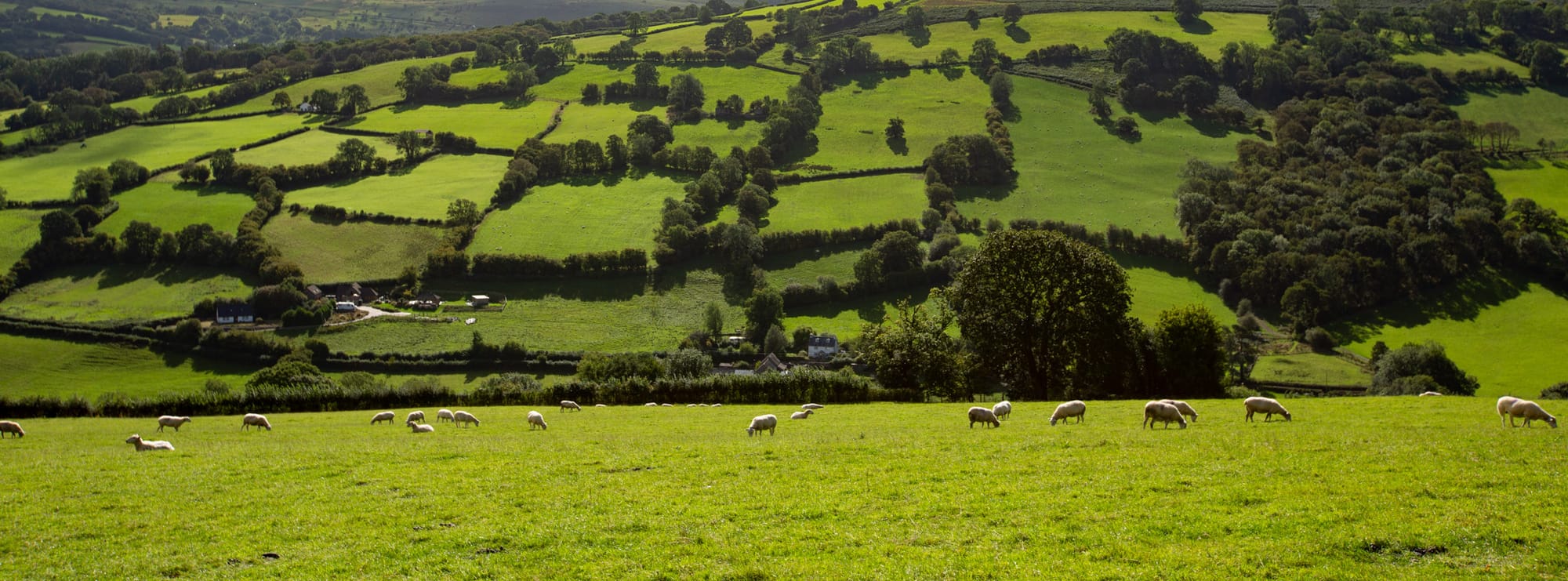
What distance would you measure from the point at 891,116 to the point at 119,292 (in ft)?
356

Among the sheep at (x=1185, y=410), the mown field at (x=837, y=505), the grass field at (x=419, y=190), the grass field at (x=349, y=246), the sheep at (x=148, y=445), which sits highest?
the mown field at (x=837, y=505)

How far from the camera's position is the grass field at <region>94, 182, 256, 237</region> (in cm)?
11469

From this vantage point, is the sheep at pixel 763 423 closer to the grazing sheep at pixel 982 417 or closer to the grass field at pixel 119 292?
the grazing sheep at pixel 982 417

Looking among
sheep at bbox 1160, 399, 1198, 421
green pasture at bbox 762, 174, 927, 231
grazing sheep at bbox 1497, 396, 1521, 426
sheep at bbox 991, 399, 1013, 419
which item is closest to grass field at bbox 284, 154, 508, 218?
green pasture at bbox 762, 174, 927, 231

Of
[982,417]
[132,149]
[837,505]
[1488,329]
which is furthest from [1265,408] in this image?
[132,149]

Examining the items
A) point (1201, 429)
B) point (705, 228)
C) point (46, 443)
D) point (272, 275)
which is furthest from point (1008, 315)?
point (272, 275)

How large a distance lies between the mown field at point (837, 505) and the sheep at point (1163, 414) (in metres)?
0.54

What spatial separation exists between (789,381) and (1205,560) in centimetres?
3643

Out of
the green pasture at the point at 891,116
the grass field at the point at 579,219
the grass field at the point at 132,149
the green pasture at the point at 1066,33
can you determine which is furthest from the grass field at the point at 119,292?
Answer: the green pasture at the point at 1066,33

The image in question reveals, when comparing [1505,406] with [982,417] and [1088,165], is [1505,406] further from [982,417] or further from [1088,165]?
[1088,165]

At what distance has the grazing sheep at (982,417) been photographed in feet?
111

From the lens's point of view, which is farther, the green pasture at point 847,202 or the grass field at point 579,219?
the green pasture at point 847,202

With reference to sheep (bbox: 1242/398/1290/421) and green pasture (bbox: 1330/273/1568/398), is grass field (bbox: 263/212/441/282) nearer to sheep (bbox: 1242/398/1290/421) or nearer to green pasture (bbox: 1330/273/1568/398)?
sheep (bbox: 1242/398/1290/421)

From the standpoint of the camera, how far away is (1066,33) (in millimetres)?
187875
